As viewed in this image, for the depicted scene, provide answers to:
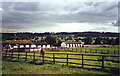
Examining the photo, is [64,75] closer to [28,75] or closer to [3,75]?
[28,75]

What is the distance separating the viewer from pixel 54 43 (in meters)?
82.2

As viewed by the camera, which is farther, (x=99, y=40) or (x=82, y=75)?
(x=99, y=40)

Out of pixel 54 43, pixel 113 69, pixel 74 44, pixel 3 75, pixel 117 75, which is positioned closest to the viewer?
pixel 117 75

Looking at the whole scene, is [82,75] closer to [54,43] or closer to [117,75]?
[117,75]

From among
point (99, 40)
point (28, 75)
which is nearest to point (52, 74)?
point (28, 75)

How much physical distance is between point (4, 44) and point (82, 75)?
47684mm

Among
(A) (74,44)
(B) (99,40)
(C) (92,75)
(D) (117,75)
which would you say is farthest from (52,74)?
(B) (99,40)

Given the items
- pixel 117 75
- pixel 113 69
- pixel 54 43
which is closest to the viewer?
pixel 117 75

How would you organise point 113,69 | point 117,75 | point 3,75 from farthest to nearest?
1. point 113,69
2. point 3,75
3. point 117,75

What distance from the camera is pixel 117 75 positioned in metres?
10.4

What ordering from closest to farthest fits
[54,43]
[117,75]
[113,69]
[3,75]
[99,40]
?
[117,75] → [3,75] → [113,69] → [54,43] → [99,40]

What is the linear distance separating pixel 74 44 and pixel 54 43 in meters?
15.7

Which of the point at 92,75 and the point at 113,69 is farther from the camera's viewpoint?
the point at 113,69

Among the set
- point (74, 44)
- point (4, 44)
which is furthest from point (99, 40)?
point (4, 44)
